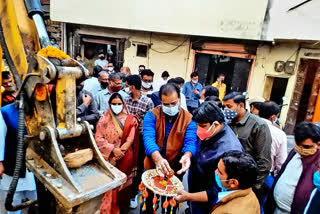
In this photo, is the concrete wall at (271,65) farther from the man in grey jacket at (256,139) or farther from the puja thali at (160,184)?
the puja thali at (160,184)

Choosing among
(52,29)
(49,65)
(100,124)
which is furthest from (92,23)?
(49,65)

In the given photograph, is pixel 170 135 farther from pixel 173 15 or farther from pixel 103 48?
pixel 103 48

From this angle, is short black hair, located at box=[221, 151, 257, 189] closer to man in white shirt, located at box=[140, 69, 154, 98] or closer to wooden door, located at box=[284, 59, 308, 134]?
man in white shirt, located at box=[140, 69, 154, 98]

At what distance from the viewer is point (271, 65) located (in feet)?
26.5


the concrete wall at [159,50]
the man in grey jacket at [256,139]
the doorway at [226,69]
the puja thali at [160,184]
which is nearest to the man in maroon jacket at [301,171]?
the man in grey jacket at [256,139]

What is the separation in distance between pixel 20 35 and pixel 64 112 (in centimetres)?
80

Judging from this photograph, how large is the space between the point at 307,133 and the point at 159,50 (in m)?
8.95

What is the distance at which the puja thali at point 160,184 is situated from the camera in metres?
2.24

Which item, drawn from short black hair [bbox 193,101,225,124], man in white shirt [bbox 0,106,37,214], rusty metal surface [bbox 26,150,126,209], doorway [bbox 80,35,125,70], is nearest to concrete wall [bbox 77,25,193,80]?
doorway [bbox 80,35,125,70]

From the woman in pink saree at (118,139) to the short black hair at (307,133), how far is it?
81.1 inches

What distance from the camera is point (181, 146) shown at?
280 centimetres

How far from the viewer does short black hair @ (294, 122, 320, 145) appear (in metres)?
2.16

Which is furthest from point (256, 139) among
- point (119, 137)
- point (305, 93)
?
point (305, 93)

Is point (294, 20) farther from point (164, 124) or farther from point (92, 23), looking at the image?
point (92, 23)
